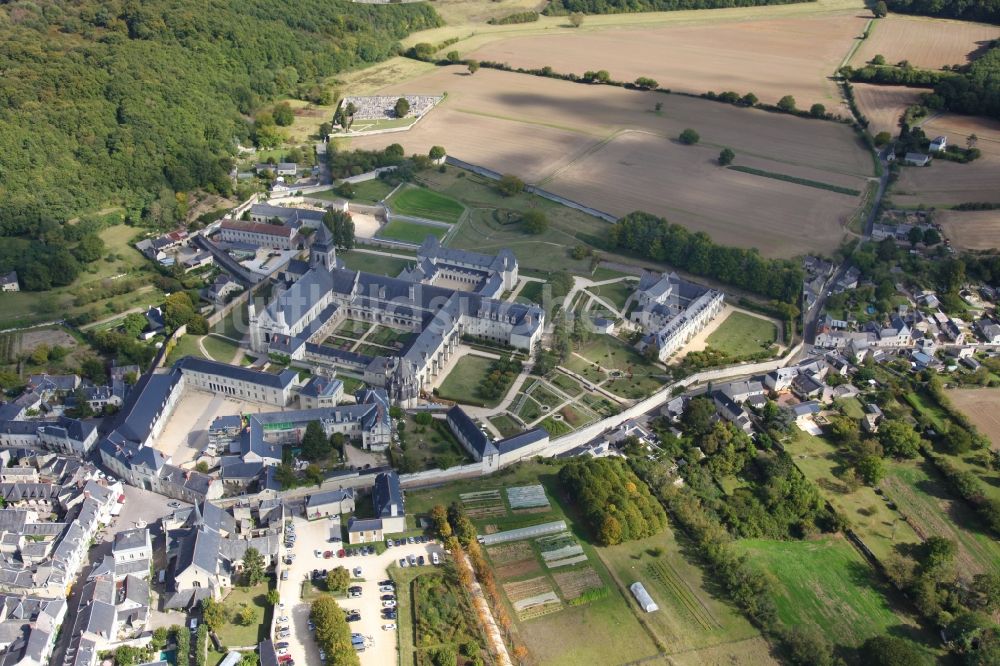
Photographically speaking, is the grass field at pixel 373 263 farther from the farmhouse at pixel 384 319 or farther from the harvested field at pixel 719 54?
the harvested field at pixel 719 54

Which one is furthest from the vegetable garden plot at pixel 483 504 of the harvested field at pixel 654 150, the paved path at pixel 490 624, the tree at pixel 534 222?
the harvested field at pixel 654 150

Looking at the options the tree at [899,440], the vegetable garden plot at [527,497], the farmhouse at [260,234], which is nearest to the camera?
the vegetable garden plot at [527,497]

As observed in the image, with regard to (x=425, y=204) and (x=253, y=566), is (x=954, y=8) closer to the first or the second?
(x=425, y=204)

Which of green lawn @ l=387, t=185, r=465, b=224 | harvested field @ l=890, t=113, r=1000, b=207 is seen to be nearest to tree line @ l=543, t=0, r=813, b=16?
harvested field @ l=890, t=113, r=1000, b=207

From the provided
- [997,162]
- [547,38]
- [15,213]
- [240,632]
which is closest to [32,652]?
[240,632]

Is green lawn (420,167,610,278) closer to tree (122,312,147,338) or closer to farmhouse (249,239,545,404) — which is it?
farmhouse (249,239,545,404)

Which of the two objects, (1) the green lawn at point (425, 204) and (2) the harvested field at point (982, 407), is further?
(1) the green lawn at point (425, 204)

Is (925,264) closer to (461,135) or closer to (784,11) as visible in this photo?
(461,135)
